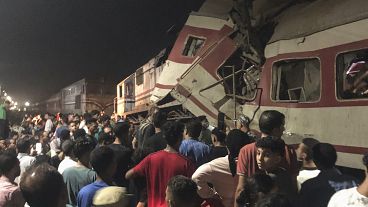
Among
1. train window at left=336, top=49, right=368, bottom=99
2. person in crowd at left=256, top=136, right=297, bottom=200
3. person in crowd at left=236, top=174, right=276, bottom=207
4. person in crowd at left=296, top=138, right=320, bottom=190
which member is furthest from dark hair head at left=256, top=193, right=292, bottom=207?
train window at left=336, top=49, right=368, bottom=99

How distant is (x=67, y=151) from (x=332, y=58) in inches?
143

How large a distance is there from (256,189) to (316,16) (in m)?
4.04

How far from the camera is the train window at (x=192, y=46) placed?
1015 centimetres

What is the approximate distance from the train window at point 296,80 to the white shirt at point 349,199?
3.55 m

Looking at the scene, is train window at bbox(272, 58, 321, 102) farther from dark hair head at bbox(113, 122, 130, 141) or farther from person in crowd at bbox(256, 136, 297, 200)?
person in crowd at bbox(256, 136, 297, 200)

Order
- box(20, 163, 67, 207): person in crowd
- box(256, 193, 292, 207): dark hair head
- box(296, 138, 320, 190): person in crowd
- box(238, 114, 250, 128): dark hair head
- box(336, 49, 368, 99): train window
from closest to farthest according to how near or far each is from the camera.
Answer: box(256, 193, 292, 207): dark hair head < box(20, 163, 67, 207): person in crowd < box(296, 138, 320, 190): person in crowd < box(336, 49, 368, 99): train window < box(238, 114, 250, 128): dark hair head

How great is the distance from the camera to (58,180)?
2.55 meters

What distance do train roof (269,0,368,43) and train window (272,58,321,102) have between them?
1.45ft

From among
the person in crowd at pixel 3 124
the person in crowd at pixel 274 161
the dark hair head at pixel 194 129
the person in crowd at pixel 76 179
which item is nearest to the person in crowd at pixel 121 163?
the person in crowd at pixel 76 179

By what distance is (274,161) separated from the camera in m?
3.37

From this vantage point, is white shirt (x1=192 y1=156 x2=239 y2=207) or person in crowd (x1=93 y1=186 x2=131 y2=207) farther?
white shirt (x1=192 y1=156 x2=239 y2=207)

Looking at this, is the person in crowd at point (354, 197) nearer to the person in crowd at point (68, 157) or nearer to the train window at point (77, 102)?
the person in crowd at point (68, 157)

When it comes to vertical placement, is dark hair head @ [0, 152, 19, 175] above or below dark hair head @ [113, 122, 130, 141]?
below

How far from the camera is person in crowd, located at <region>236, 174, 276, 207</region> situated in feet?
10.1
